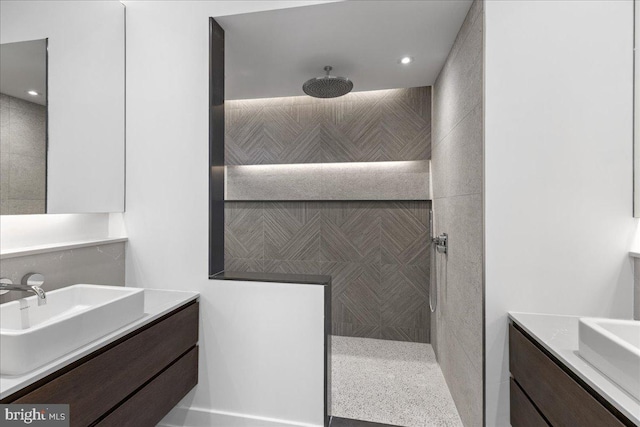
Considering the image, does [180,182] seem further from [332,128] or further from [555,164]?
[555,164]

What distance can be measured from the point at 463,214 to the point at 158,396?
1885 millimetres

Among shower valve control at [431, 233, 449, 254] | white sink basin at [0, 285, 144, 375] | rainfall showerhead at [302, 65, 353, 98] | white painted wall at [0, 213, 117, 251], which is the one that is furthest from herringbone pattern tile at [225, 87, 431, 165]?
white sink basin at [0, 285, 144, 375]

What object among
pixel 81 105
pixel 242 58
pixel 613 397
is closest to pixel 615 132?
pixel 613 397

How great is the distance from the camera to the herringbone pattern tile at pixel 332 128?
10.2 feet

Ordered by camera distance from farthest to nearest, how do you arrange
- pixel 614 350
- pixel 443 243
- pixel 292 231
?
pixel 292 231
pixel 443 243
pixel 614 350

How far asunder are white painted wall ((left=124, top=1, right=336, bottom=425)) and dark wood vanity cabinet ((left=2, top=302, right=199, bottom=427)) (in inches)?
6.5

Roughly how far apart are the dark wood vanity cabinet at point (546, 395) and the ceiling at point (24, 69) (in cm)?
245

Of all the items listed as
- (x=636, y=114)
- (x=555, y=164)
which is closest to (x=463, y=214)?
(x=555, y=164)

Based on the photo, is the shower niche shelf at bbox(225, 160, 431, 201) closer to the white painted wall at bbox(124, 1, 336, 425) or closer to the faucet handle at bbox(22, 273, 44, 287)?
the white painted wall at bbox(124, 1, 336, 425)

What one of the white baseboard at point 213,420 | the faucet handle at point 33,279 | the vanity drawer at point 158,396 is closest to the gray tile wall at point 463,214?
the white baseboard at point 213,420

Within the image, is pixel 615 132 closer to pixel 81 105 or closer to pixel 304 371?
pixel 304 371

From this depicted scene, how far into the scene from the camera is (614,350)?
2.96ft

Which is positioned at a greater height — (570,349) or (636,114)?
(636,114)

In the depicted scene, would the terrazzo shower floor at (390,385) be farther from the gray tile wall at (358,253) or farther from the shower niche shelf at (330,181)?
the shower niche shelf at (330,181)
